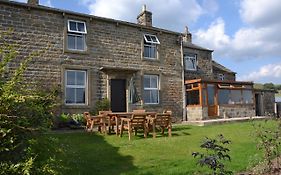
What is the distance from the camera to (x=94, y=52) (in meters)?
15.8

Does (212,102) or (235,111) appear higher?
(212,102)

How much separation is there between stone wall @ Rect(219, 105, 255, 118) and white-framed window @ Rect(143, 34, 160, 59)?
6.14m

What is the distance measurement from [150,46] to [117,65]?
115 inches

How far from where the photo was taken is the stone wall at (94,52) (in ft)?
45.4

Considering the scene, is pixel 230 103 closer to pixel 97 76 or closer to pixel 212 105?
pixel 212 105

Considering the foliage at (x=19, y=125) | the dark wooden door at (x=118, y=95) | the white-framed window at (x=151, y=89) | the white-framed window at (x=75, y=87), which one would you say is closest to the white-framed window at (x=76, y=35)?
the white-framed window at (x=75, y=87)

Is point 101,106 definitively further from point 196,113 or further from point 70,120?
point 196,113

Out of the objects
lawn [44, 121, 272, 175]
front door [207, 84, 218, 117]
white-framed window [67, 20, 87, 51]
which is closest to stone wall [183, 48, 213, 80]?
front door [207, 84, 218, 117]

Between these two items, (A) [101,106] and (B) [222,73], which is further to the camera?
(B) [222,73]

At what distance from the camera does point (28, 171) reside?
10.1ft

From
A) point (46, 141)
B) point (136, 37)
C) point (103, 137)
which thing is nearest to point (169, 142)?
point (103, 137)

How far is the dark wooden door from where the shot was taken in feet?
53.8

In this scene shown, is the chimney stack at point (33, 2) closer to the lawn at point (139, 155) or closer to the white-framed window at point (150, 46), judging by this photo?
the white-framed window at point (150, 46)

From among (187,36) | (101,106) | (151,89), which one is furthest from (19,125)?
(187,36)
